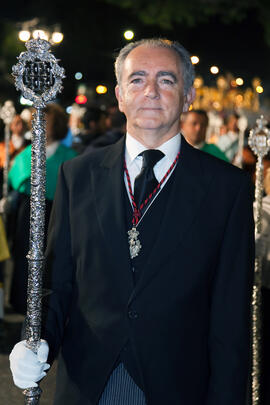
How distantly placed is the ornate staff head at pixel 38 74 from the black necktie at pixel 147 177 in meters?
0.46

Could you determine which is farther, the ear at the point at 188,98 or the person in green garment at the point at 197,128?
the person in green garment at the point at 197,128

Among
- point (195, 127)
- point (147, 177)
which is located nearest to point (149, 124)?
point (147, 177)

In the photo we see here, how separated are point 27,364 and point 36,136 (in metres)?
Result: 0.65

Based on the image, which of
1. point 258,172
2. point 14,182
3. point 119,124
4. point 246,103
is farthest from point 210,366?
point 246,103

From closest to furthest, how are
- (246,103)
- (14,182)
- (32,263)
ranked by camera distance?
(32,263) → (14,182) → (246,103)

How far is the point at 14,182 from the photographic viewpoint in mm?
5910

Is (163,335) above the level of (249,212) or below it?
below

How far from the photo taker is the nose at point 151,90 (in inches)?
82.8

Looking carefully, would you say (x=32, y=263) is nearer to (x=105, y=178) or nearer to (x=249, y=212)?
(x=105, y=178)

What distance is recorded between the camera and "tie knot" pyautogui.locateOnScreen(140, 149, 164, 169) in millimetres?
2150

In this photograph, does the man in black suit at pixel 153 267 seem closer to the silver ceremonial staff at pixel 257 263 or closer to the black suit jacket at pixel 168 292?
the black suit jacket at pixel 168 292

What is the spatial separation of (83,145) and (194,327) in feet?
16.3

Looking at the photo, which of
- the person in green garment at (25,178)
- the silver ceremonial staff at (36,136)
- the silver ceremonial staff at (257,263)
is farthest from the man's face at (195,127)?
the silver ceremonial staff at (36,136)

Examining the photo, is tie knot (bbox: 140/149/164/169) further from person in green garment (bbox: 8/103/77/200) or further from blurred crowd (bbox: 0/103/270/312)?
person in green garment (bbox: 8/103/77/200)
